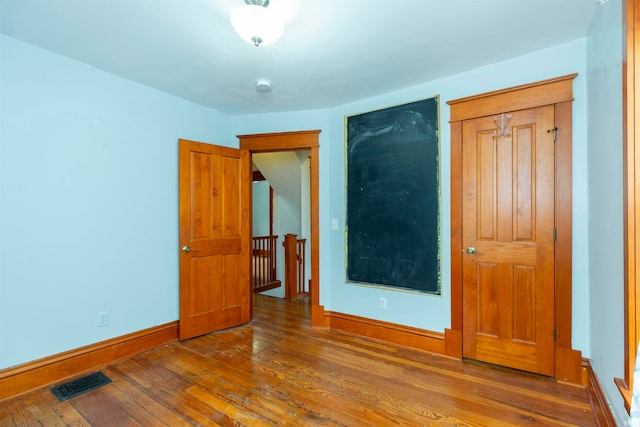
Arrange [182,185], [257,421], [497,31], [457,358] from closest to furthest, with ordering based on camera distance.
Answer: [257,421] < [497,31] < [457,358] < [182,185]

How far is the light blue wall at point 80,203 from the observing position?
6.86 feet

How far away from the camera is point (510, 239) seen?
7.80 ft

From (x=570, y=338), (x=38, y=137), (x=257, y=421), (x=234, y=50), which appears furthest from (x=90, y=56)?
(x=570, y=338)

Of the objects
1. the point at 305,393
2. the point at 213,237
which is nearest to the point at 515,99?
the point at 305,393

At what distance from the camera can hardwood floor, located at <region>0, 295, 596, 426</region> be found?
1.82 metres

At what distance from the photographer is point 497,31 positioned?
6.61 feet

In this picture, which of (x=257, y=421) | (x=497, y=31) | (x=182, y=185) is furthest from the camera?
(x=182, y=185)

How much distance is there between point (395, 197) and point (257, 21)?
6.36 feet

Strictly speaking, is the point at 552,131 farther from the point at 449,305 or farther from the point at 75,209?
the point at 75,209

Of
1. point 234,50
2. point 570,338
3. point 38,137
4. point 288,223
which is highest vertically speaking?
point 234,50

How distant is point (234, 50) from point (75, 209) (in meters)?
1.80

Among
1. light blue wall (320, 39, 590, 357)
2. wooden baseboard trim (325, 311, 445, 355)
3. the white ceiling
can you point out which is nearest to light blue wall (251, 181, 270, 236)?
light blue wall (320, 39, 590, 357)

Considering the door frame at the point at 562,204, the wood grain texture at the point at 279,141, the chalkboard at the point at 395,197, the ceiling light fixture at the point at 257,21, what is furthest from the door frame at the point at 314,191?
the door frame at the point at 562,204

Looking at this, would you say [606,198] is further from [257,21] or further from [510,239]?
[257,21]
